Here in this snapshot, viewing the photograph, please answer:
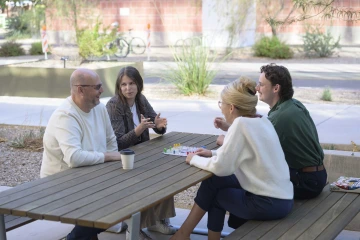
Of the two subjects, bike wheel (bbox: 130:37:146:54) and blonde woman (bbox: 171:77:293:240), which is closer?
blonde woman (bbox: 171:77:293:240)

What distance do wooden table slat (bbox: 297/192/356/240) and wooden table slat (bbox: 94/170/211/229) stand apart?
0.68 metres

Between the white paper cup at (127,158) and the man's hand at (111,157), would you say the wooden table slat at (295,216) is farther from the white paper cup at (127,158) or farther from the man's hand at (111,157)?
the man's hand at (111,157)

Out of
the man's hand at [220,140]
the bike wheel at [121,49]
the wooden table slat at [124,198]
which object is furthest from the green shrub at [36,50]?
the wooden table slat at [124,198]

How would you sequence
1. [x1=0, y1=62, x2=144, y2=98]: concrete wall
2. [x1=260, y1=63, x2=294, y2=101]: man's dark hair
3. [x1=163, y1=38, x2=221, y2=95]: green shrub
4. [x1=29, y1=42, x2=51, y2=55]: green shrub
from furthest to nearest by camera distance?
[x1=29, y1=42, x2=51, y2=55]: green shrub
[x1=0, y1=62, x2=144, y2=98]: concrete wall
[x1=163, y1=38, x2=221, y2=95]: green shrub
[x1=260, y1=63, x2=294, y2=101]: man's dark hair

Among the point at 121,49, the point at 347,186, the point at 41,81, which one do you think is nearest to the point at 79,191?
the point at 347,186

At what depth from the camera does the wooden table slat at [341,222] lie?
3635 millimetres

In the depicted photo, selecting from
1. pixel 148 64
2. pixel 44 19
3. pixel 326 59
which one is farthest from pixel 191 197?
pixel 44 19

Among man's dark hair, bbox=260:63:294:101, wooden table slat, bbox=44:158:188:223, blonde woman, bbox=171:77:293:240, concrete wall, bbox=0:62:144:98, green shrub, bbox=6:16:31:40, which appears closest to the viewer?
wooden table slat, bbox=44:158:188:223

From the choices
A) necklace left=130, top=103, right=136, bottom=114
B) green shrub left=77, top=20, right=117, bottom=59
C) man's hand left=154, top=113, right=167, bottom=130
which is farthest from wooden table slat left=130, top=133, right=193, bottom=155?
green shrub left=77, top=20, right=117, bottom=59

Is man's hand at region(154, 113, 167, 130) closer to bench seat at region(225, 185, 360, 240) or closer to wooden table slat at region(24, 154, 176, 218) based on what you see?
wooden table slat at region(24, 154, 176, 218)

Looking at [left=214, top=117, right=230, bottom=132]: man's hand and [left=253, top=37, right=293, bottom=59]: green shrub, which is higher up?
[left=214, top=117, right=230, bottom=132]: man's hand

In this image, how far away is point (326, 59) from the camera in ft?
71.7

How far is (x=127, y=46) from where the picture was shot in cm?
2514

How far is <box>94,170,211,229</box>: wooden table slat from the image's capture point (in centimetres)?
301
